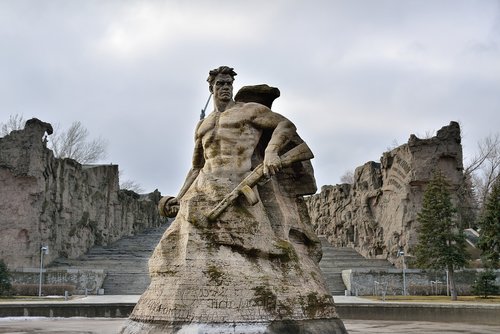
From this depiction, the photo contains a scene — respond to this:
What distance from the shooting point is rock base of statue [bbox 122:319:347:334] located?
6715mm

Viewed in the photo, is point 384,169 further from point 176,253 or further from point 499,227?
point 176,253

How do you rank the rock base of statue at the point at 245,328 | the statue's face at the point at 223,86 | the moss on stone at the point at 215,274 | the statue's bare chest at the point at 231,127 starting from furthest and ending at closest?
the statue's face at the point at 223,86, the statue's bare chest at the point at 231,127, the moss on stone at the point at 215,274, the rock base of statue at the point at 245,328

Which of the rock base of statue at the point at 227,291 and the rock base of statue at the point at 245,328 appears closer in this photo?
the rock base of statue at the point at 245,328

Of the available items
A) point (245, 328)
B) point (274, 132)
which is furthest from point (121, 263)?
point (245, 328)

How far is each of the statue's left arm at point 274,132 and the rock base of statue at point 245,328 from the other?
6.08ft

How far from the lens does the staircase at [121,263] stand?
26.7m

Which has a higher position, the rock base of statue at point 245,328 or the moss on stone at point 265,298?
the moss on stone at point 265,298

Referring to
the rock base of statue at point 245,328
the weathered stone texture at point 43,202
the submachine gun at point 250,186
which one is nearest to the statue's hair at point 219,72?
the submachine gun at point 250,186

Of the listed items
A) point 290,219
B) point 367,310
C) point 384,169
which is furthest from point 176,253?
point 384,169

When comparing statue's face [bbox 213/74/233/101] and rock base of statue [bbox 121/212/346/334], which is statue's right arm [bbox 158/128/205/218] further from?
rock base of statue [bbox 121/212/346/334]

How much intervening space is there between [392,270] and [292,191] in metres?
21.8

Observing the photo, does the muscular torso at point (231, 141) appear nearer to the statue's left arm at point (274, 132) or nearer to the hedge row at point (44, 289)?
the statue's left arm at point (274, 132)

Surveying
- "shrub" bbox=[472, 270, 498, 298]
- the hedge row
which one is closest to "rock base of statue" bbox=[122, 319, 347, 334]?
the hedge row

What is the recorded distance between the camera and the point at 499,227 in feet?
84.6
